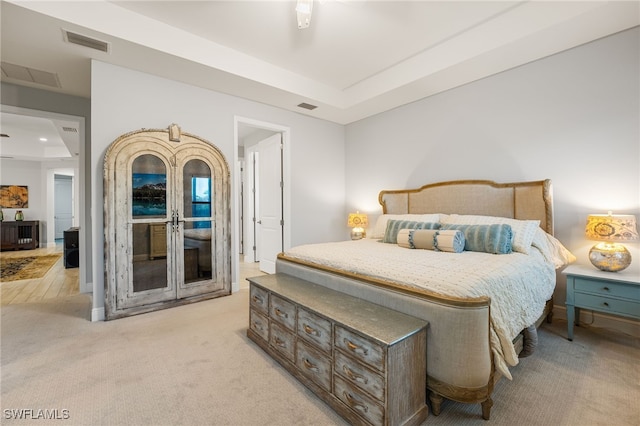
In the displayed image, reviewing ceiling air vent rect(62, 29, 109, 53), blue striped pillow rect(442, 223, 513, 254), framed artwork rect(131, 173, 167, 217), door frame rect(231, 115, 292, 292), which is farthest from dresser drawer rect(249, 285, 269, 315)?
ceiling air vent rect(62, 29, 109, 53)

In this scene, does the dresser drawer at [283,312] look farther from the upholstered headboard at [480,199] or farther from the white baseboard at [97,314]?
the upholstered headboard at [480,199]

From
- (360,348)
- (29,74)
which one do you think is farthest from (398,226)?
(29,74)

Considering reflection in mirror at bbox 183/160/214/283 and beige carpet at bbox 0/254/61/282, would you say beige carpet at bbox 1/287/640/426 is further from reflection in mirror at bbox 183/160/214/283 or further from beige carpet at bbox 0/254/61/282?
beige carpet at bbox 0/254/61/282

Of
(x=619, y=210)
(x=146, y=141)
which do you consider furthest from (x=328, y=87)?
(x=619, y=210)

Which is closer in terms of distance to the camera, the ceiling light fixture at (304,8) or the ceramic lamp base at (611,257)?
the ceiling light fixture at (304,8)

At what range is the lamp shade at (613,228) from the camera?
2326 millimetres

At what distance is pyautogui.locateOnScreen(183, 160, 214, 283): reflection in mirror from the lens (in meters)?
3.47

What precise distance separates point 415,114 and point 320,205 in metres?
2.09

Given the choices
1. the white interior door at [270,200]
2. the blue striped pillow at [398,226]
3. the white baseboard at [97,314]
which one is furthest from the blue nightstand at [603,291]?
the white baseboard at [97,314]

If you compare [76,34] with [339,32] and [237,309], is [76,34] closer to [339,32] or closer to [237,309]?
[339,32]

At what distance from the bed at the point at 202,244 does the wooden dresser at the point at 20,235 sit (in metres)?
7.76

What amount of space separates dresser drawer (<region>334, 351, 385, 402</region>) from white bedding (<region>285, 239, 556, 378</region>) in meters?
0.56

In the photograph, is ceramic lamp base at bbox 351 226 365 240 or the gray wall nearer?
the gray wall

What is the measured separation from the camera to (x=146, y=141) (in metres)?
3.19
